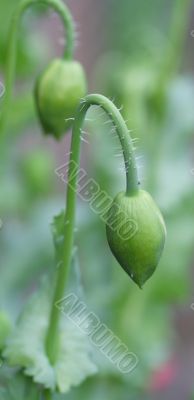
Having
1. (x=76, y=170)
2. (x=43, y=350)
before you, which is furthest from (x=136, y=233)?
(x=43, y=350)

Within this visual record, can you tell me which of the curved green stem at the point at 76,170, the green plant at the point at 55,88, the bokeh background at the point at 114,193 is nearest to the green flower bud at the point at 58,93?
→ the green plant at the point at 55,88

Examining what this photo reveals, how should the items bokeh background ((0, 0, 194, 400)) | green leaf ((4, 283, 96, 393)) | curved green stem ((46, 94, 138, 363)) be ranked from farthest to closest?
bokeh background ((0, 0, 194, 400)) → green leaf ((4, 283, 96, 393)) → curved green stem ((46, 94, 138, 363))

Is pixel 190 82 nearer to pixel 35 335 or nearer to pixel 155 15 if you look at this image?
pixel 35 335

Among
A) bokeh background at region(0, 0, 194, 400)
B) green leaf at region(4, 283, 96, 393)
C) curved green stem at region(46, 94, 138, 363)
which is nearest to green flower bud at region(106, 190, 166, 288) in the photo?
curved green stem at region(46, 94, 138, 363)

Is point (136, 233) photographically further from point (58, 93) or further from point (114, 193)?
point (114, 193)

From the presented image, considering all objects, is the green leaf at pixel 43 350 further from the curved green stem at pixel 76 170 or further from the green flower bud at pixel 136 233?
the green flower bud at pixel 136 233

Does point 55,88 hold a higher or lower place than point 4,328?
higher

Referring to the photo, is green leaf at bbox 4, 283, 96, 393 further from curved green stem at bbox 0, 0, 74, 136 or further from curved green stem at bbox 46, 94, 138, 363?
curved green stem at bbox 0, 0, 74, 136
